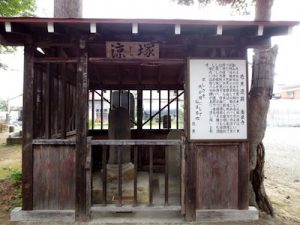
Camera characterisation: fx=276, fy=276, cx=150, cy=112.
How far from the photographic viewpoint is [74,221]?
495 centimetres

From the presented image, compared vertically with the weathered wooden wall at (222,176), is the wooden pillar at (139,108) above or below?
above

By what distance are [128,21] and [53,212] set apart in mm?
3562

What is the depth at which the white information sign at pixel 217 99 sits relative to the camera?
4.94 m

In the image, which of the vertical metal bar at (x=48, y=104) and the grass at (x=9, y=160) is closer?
the vertical metal bar at (x=48, y=104)

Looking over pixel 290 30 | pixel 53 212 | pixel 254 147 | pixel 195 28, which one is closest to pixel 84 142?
pixel 53 212

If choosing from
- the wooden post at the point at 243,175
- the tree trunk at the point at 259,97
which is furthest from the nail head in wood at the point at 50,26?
the tree trunk at the point at 259,97

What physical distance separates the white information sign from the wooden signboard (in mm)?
710

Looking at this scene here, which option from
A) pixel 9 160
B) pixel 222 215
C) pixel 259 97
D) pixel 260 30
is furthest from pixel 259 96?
pixel 9 160

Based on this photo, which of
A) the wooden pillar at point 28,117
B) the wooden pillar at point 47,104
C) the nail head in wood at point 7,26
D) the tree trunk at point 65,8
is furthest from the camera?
the tree trunk at point 65,8

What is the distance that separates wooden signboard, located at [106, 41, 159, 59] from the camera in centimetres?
490

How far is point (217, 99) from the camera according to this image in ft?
16.3

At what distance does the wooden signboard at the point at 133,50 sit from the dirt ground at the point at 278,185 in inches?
134

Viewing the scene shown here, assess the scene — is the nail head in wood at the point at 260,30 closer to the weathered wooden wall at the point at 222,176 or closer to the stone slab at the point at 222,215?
the weathered wooden wall at the point at 222,176

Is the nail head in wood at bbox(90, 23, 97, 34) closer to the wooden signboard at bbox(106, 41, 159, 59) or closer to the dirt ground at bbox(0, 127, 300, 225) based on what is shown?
the wooden signboard at bbox(106, 41, 159, 59)
